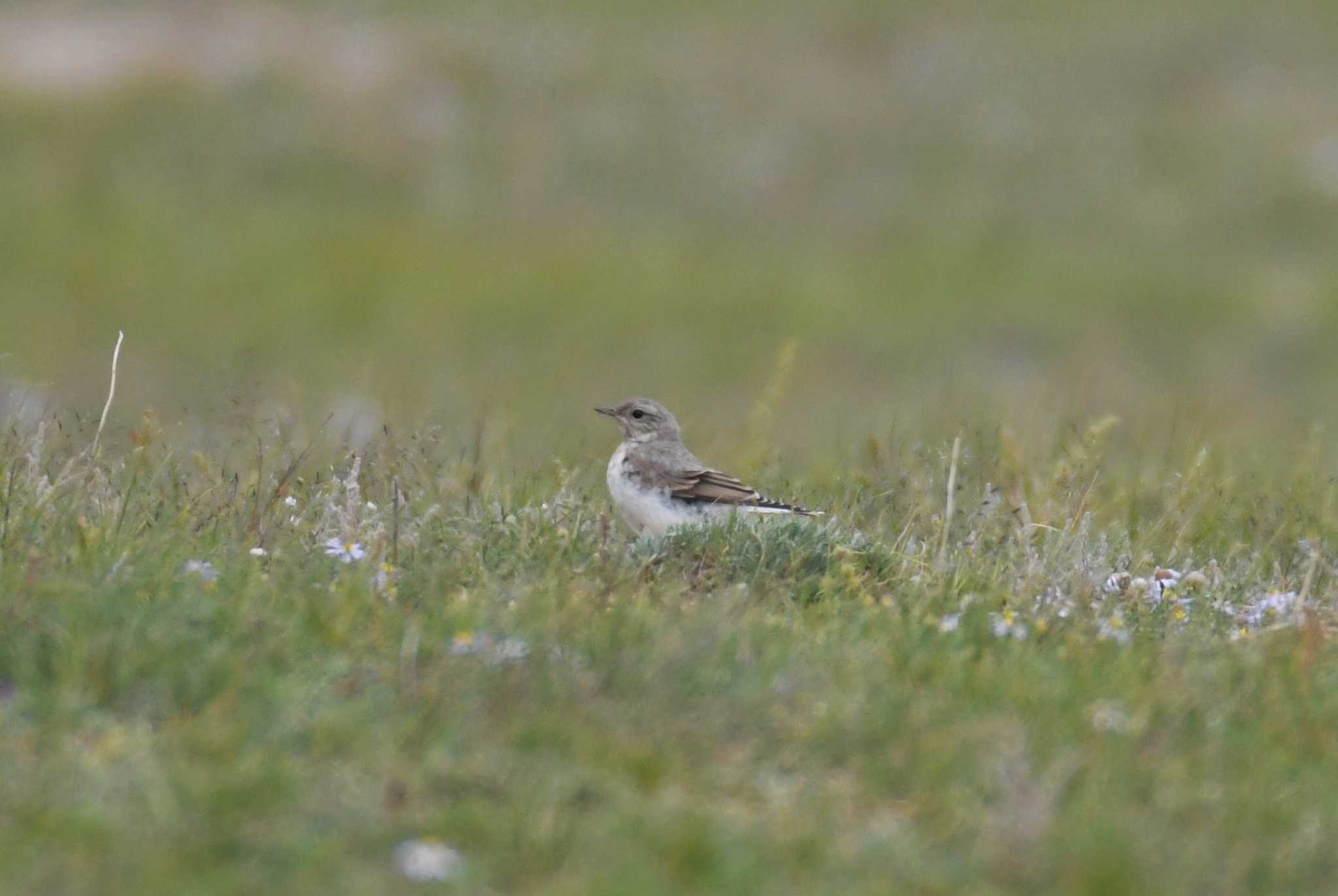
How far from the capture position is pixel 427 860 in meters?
4.26

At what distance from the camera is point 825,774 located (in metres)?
4.85

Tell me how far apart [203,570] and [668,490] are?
2.29 m

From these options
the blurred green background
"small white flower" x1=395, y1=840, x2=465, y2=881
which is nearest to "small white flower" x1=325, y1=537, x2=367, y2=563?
"small white flower" x1=395, y1=840, x2=465, y2=881

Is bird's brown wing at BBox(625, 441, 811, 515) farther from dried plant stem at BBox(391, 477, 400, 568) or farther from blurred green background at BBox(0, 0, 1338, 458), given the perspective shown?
blurred green background at BBox(0, 0, 1338, 458)

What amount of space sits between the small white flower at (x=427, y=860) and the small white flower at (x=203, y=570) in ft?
4.85

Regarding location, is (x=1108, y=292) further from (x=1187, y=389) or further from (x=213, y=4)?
(x=213, y=4)

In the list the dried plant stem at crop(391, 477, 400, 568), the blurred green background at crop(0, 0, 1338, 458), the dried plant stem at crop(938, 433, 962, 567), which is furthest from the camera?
the blurred green background at crop(0, 0, 1338, 458)

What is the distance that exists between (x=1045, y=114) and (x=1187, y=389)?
8.90 m

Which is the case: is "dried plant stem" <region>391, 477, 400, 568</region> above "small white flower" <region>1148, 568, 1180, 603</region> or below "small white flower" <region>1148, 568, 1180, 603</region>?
above

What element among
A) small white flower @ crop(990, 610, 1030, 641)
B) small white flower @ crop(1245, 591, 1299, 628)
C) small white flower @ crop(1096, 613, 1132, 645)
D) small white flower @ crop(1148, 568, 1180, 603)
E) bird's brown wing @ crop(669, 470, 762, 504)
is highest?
bird's brown wing @ crop(669, 470, 762, 504)

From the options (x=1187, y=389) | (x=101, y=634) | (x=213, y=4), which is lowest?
(x=1187, y=389)

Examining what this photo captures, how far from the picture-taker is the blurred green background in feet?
67.3

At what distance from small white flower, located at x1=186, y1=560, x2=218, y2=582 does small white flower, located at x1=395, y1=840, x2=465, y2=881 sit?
148cm

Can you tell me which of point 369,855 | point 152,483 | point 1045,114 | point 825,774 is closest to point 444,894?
point 369,855
